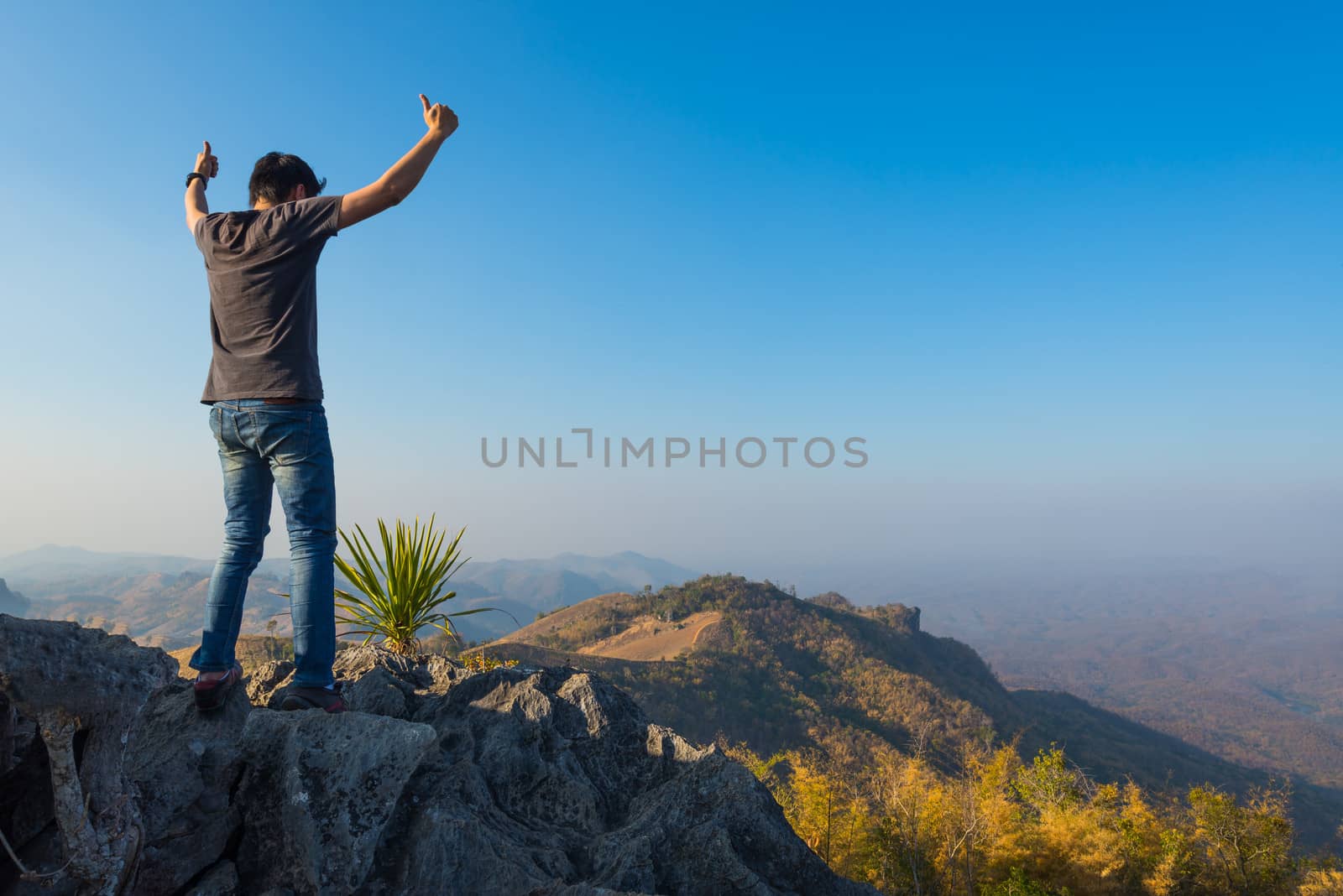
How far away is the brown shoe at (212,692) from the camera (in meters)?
2.95

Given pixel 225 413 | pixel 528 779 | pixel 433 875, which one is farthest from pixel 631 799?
pixel 225 413

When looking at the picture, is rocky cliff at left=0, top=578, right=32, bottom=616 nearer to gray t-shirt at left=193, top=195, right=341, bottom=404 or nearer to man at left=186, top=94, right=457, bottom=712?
man at left=186, top=94, right=457, bottom=712

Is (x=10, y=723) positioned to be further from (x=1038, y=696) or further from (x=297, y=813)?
(x=1038, y=696)

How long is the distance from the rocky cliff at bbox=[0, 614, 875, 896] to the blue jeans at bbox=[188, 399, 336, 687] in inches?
11.1

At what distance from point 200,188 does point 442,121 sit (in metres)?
1.59

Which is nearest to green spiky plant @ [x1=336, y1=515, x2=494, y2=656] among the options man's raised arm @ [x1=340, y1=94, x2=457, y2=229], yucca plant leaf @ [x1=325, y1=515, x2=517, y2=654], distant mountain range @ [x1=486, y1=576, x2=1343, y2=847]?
yucca plant leaf @ [x1=325, y1=515, x2=517, y2=654]

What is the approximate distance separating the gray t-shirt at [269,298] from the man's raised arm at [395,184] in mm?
79

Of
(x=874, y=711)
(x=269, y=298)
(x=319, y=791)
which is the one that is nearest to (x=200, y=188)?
(x=269, y=298)

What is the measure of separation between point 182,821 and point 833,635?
350 ft

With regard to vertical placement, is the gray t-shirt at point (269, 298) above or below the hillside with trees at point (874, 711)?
above

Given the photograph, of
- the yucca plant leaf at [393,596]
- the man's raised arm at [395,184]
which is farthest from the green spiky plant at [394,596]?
the man's raised arm at [395,184]

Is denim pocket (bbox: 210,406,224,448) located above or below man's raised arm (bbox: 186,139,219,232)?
below

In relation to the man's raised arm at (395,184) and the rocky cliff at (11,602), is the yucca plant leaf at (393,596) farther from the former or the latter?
the rocky cliff at (11,602)

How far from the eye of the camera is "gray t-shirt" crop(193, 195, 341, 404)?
3.05m
